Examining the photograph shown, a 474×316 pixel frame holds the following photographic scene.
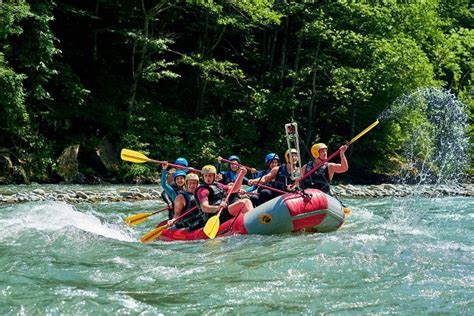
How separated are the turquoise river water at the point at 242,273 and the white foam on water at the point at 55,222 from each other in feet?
0.27

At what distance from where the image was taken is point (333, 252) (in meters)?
6.34

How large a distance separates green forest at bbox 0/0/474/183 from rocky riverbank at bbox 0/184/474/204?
262 cm

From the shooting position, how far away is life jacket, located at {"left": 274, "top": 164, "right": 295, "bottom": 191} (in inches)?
355

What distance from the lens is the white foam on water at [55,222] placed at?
8.48m

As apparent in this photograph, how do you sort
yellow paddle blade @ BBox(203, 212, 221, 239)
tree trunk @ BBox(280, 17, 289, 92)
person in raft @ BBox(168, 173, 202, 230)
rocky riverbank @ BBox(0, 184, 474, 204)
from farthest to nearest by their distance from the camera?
tree trunk @ BBox(280, 17, 289, 92)
rocky riverbank @ BBox(0, 184, 474, 204)
person in raft @ BBox(168, 173, 202, 230)
yellow paddle blade @ BBox(203, 212, 221, 239)

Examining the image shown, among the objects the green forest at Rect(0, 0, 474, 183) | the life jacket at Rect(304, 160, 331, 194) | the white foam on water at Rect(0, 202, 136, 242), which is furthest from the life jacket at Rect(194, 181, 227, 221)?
the green forest at Rect(0, 0, 474, 183)

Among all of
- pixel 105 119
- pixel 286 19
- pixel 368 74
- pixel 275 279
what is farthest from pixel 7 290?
pixel 286 19

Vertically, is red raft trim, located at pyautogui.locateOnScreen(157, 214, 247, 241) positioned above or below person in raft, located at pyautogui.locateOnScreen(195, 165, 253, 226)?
below

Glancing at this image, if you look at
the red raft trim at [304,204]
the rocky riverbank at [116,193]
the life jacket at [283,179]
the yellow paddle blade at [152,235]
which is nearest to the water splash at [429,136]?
the rocky riverbank at [116,193]

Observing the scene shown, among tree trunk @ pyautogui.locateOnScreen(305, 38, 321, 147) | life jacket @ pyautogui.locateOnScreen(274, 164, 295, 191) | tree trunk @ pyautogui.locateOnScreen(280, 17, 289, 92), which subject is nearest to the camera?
life jacket @ pyautogui.locateOnScreen(274, 164, 295, 191)

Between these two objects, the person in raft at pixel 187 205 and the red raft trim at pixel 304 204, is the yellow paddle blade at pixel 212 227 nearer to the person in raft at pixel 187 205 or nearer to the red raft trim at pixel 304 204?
the person in raft at pixel 187 205

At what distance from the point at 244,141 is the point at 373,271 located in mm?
15453

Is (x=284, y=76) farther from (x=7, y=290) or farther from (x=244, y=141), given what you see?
(x=7, y=290)

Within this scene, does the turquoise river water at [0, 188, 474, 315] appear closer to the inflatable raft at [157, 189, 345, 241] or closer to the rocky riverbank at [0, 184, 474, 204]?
the inflatable raft at [157, 189, 345, 241]
